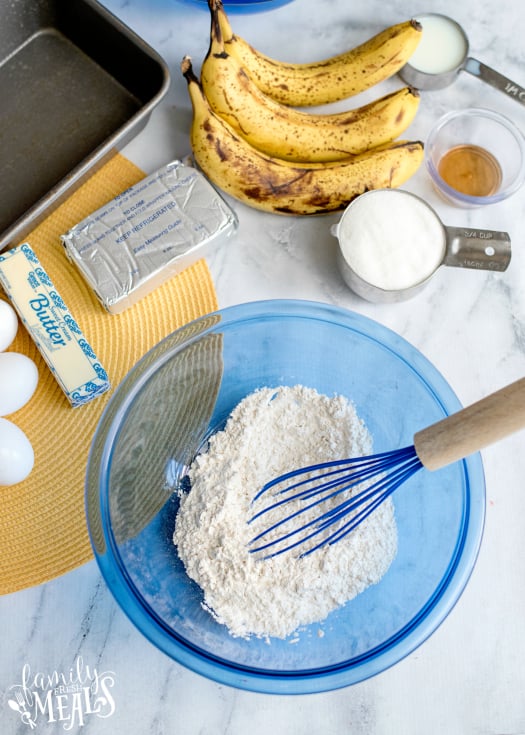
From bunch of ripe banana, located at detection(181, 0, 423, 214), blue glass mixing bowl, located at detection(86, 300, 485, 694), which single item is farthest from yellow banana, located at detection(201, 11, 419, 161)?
blue glass mixing bowl, located at detection(86, 300, 485, 694)

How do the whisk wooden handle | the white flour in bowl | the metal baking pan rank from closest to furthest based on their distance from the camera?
1. the whisk wooden handle
2. the white flour in bowl
3. the metal baking pan

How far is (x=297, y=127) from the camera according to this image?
1.03 m

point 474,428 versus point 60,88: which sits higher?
point 60,88

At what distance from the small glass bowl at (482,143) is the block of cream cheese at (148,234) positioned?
322mm

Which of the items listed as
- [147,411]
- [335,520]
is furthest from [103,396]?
[335,520]

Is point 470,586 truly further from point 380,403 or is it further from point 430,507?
point 380,403

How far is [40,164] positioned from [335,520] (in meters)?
0.66

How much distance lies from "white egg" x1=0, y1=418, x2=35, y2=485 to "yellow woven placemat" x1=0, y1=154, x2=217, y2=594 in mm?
38

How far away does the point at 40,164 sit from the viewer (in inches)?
42.1

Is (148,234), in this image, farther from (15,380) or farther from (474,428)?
(474,428)

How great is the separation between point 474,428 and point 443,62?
65 centimetres

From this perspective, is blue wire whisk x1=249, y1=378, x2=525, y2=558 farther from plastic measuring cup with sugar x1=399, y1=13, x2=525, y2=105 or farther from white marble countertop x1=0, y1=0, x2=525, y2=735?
plastic measuring cup with sugar x1=399, y1=13, x2=525, y2=105
